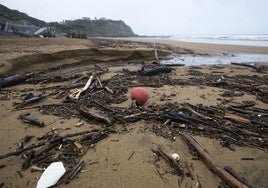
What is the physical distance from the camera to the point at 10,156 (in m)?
3.30

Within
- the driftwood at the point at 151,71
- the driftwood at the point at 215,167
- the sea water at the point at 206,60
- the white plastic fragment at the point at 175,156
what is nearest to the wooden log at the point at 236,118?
the driftwood at the point at 215,167

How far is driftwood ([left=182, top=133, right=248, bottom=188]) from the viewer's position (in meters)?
2.64

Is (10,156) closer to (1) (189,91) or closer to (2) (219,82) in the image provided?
(1) (189,91)

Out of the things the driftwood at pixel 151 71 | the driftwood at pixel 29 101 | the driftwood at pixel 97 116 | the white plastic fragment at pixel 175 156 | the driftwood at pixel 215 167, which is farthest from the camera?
the driftwood at pixel 151 71

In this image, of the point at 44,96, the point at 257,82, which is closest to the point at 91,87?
the point at 44,96

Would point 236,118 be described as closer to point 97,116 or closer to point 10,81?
point 97,116

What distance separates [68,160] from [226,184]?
A: 240 centimetres

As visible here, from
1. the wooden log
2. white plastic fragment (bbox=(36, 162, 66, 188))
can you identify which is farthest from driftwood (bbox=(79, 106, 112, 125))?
the wooden log

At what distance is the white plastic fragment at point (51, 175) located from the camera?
8.90 feet

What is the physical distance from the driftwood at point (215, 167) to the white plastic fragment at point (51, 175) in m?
2.16

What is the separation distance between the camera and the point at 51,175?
9.23 feet

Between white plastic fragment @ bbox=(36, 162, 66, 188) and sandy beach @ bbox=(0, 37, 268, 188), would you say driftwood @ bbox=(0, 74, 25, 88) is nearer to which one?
sandy beach @ bbox=(0, 37, 268, 188)

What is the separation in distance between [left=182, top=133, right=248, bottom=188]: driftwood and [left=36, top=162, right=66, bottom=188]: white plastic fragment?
2163mm

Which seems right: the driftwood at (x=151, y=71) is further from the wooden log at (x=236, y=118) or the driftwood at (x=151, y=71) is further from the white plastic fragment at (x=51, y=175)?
the white plastic fragment at (x=51, y=175)
